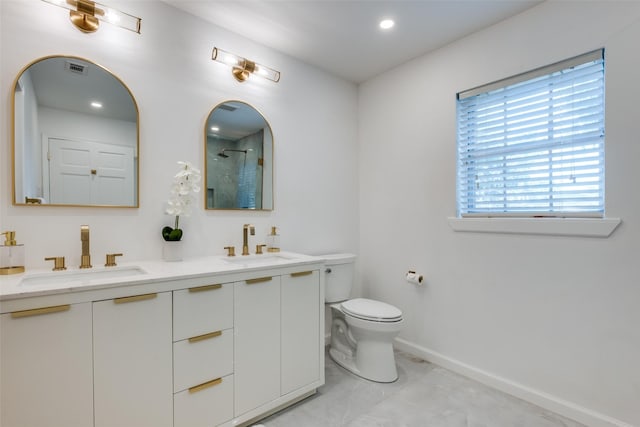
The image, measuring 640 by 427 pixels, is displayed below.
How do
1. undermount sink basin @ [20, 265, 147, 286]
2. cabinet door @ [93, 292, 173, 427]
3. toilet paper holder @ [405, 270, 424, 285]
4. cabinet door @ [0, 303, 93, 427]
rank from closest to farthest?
cabinet door @ [0, 303, 93, 427] → cabinet door @ [93, 292, 173, 427] → undermount sink basin @ [20, 265, 147, 286] → toilet paper holder @ [405, 270, 424, 285]

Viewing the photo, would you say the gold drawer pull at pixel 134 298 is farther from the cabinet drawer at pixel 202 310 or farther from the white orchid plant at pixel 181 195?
the white orchid plant at pixel 181 195

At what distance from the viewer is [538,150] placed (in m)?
1.94

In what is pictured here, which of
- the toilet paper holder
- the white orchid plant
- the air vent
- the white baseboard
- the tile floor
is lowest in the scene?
the tile floor

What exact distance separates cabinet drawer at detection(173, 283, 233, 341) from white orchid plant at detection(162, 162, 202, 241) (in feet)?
1.56

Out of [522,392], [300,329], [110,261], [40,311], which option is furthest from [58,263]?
[522,392]

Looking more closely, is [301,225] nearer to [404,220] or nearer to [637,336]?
[404,220]

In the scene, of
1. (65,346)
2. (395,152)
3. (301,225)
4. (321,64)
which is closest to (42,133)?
(65,346)

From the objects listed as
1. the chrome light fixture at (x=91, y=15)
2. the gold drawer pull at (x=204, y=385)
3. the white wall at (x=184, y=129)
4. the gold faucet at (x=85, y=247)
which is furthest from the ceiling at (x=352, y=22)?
the gold drawer pull at (x=204, y=385)

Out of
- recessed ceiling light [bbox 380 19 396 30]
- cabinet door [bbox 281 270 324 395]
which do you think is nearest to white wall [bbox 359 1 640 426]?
recessed ceiling light [bbox 380 19 396 30]

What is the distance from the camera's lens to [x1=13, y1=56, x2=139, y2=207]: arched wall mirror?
1484 millimetres

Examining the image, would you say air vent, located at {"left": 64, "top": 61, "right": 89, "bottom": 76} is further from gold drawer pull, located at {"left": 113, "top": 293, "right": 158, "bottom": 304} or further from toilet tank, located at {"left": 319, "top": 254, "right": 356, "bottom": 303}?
toilet tank, located at {"left": 319, "top": 254, "right": 356, "bottom": 303}

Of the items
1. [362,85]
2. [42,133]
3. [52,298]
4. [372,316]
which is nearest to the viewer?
[52,298]

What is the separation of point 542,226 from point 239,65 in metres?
2.27

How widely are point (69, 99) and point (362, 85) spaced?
236cm
